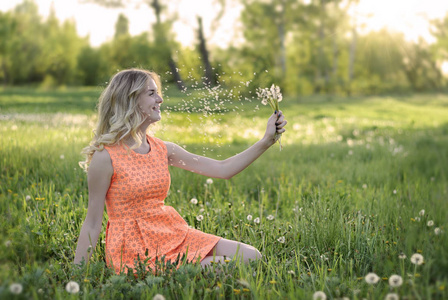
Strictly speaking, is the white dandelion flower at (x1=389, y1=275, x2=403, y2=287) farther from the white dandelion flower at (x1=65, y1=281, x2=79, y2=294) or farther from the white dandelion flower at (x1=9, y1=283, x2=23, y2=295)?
the white dandelion flower at (x1=9, y1=283, x2=23, y2=295)

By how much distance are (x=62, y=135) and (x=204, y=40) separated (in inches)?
878

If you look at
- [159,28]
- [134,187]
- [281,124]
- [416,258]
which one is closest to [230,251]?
[134,187]

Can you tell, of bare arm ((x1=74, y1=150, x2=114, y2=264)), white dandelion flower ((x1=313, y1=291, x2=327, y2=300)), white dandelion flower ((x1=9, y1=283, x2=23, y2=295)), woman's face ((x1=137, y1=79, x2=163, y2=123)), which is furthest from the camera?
woman's face ((x1=137, y1=79, x2=163, y2=123))

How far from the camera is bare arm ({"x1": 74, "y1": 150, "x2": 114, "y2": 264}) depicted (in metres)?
3.18

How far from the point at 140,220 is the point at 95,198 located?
359 millimetres

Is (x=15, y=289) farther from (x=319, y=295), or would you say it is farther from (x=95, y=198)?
(x=319, y=295)

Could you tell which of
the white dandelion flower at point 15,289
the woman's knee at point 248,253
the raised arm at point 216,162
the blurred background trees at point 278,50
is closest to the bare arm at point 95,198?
the raised arm at point 216,162

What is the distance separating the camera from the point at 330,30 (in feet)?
136

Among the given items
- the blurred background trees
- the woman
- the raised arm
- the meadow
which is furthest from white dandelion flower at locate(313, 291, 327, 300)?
the blurred background trees

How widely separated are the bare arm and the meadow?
21cm

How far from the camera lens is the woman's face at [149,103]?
3404 millimetres

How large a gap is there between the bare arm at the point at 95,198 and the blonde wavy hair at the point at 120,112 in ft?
0.38

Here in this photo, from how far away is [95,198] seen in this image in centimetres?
321

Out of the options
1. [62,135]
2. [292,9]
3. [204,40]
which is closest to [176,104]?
[62,135]
